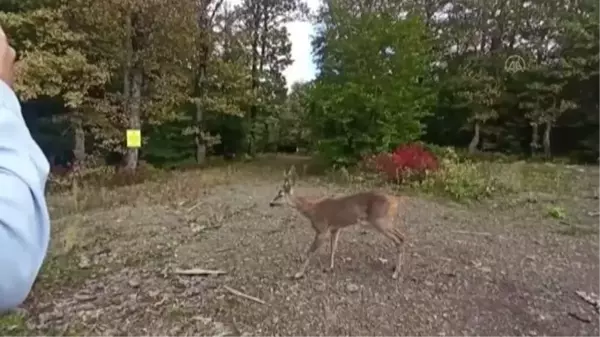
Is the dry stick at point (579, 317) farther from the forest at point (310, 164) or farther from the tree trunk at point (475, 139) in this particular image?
the tree trunk at point (475, 139)

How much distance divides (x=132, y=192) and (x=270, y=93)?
30.2 ft

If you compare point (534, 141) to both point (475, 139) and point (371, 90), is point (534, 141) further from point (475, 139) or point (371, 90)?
point (371, 90)

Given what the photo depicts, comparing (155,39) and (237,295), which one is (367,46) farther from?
(237,295)

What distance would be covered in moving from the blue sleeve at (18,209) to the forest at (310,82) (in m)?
7.85

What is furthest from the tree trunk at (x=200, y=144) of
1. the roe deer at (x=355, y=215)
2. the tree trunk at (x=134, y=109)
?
the roe deer at (x=355, y=215)

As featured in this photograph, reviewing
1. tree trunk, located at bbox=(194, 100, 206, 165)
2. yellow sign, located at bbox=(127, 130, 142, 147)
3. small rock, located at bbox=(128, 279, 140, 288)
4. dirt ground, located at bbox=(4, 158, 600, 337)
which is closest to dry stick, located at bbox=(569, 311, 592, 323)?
dirt ground, located at bbox=(4, 158, 600, 337)

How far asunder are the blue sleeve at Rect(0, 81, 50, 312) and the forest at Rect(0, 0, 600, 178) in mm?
7846

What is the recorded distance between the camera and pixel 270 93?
1717cm

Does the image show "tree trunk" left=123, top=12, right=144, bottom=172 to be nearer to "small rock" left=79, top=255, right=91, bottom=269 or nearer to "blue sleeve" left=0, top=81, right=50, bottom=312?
"small rock" left=79, top=255, right=91, bottom=269

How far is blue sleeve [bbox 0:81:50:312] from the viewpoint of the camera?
45 cm

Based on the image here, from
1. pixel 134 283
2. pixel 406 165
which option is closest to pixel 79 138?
pixel 406 165

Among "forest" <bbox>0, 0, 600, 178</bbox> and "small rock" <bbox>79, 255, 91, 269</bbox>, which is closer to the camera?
"small rock" <bbox>79, 255, 91, 269</bbox>

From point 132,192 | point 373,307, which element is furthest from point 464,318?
point 132,192

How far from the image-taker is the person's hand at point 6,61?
53cm
